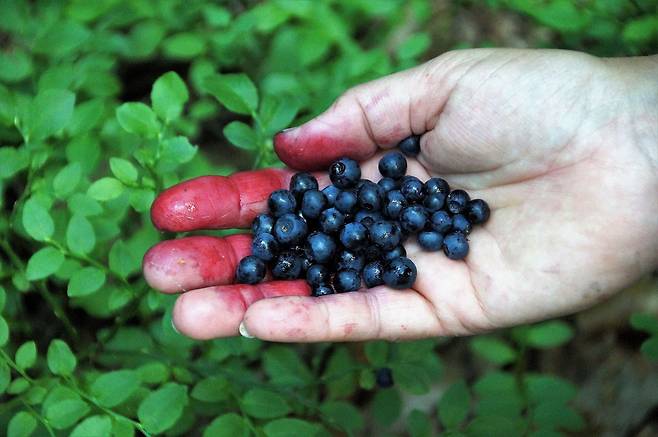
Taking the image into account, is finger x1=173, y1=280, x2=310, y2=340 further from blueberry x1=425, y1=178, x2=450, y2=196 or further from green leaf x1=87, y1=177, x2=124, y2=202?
blueberry x1=425, y1=178, x2=450, y2=196

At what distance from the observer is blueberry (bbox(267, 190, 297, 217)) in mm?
2504

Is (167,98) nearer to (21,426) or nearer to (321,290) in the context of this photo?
(321,290)

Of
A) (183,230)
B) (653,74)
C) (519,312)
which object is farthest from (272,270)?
(653,74)

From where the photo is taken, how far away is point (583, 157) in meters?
2.41

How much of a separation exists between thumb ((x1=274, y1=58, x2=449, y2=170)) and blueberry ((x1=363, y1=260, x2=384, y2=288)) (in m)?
0.53

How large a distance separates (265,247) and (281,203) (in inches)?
8.8

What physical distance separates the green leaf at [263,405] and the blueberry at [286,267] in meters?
0.43

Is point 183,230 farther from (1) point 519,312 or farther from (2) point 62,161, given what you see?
(1) point 519,312

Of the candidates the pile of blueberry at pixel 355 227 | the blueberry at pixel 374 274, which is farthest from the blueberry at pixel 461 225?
the blueberry at pixel 374 274

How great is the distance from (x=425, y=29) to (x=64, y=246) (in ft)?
9.79

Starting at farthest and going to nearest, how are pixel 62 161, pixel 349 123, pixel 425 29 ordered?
1. pixel 425 29
2. pixel 62 161
3. pixel 349 123

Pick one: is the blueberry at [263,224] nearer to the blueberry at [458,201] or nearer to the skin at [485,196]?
the skin at [485,196]

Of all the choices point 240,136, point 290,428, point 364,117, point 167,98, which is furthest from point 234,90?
point 290,428

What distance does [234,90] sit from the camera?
2.60m
